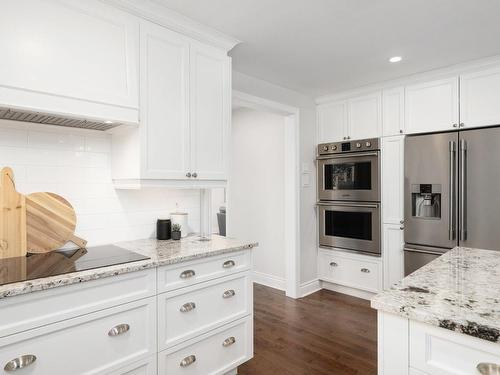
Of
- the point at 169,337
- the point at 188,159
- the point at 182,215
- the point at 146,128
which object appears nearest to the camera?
the point at 169,337

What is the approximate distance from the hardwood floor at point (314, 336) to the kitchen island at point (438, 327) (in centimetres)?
140

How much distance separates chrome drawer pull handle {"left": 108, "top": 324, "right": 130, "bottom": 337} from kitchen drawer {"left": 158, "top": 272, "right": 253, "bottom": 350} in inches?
7.2

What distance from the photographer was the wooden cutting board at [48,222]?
1.74 m

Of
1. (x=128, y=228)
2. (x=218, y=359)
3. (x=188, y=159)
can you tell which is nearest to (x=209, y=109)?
Answer: (x=188, y=159)

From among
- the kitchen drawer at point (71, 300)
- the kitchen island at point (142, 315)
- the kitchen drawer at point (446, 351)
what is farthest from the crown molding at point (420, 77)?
the kitchen drawer at point (71, 300)

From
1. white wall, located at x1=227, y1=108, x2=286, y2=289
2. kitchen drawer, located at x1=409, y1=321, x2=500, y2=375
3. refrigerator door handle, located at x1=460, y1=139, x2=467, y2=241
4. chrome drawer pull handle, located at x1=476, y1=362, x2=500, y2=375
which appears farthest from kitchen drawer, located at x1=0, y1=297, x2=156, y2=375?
refrigerator door handle, located at x1=460, y1=139, x2=467, y2=241

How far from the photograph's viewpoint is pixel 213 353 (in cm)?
197

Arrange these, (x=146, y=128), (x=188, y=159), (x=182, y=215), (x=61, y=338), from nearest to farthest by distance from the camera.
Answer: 1. (x=61, y=338)
2. (x=146, y=128)
3. (x=188, y=159)
4. (x=182, y=215)

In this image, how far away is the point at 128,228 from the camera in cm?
222

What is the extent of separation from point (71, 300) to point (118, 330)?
0.95 ft

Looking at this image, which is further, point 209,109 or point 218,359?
point 209,109

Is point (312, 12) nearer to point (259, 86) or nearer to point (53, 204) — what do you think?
point (259, 86)

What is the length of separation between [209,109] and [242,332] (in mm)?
1594

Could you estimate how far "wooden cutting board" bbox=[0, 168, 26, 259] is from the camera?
1.64m
